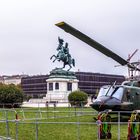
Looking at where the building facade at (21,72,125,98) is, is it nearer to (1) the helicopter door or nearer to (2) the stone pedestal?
(2) the stone pedestal

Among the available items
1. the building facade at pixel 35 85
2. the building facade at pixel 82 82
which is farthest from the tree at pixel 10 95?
the building facade at pixel 35 85

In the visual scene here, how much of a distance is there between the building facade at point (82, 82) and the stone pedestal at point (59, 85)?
51.3 m

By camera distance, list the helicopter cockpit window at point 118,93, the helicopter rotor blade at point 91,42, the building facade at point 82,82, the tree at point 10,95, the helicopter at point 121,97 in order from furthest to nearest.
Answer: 1. the building facade at point 82,82
2. the tree at point 10,95
3. the helicopter cockpit window at point 118,93
4. the helicopter at point 121,97
5. the helicopter rotor blade at point 91,42

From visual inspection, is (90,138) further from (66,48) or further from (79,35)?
(66,48)

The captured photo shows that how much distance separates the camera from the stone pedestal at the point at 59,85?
65.4 m

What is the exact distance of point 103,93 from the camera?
862 inches

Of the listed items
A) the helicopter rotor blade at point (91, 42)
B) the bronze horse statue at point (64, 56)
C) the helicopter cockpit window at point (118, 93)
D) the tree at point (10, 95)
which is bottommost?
the tree at point (10, 95)

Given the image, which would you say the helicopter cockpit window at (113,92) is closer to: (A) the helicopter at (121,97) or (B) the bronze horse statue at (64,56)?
(A) the helicopter at (121,97)

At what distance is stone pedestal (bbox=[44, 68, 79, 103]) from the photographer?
215 ft

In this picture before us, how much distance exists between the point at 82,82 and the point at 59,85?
56.0 metres

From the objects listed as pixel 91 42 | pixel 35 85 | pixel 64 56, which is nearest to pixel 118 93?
pixel 91 42

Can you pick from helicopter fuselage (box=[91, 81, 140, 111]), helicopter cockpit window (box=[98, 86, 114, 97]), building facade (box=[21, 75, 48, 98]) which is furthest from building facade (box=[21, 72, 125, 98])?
helicopter fuselage (box=[91, 81, 140, 111])

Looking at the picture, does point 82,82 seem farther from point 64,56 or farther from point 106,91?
point 106,91

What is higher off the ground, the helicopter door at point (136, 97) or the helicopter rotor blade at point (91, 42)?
the helicopter rotor blade at point (91, 42)
